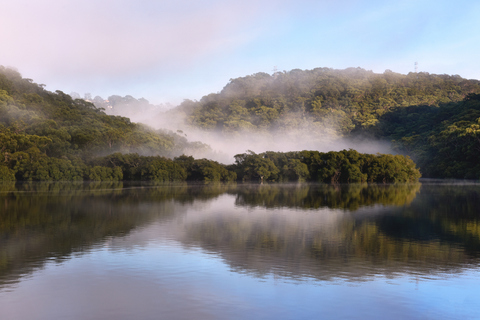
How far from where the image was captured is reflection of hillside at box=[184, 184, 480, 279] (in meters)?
11.2

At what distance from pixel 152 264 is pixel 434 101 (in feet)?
534

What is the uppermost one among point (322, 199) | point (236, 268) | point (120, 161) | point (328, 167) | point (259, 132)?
point (259, 132)

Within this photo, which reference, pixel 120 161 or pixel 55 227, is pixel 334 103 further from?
pixel 55 227

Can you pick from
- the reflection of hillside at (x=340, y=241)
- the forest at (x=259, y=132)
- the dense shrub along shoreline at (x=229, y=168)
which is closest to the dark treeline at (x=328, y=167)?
the dense shrub along shoreline at (x=229, y=168)

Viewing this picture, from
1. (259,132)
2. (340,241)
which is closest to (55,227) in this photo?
(340,241)

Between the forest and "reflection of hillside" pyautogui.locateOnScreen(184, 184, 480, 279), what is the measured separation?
52.5m

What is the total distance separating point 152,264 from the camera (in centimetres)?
1125

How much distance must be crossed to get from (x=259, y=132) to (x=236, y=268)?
148121 millimetres

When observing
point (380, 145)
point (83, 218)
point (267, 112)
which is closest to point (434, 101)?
point (380, 145)

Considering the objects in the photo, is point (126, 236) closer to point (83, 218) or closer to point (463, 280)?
point (83, 218)

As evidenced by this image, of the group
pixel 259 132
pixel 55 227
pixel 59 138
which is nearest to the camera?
pixel 55 227

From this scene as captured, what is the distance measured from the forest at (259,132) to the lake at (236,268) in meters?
54.5

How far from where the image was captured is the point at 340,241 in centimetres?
1478

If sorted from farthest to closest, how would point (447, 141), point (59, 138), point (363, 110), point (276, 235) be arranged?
1. point (363, 110)
2. point (447, 141)
3. point (59, 138)
4. point (276, 235)
